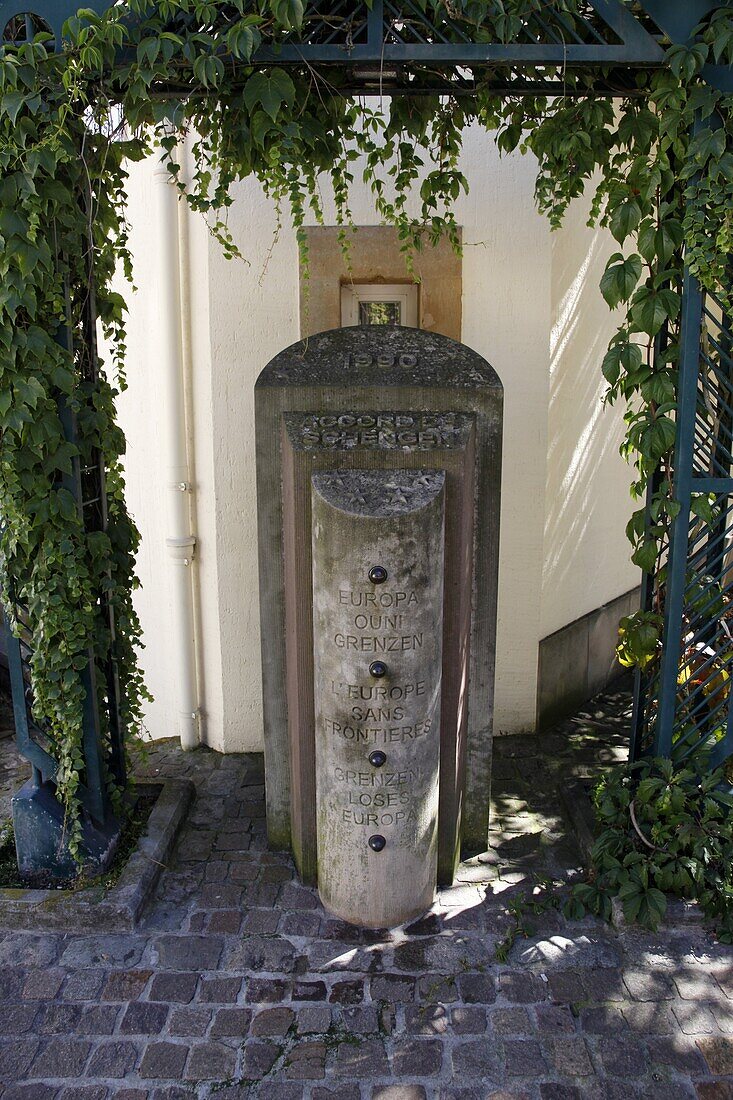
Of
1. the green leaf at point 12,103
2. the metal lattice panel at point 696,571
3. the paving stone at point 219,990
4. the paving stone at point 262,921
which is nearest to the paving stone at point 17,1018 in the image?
the paving stone at point 219,990

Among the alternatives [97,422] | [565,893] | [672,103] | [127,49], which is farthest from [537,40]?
[565,893]

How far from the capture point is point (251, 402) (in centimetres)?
548

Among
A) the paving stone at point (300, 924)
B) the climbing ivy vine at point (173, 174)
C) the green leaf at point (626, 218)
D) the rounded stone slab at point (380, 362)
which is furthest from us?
the rounded stone slab at point (380, 362)

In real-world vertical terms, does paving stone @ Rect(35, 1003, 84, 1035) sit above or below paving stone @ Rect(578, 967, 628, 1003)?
below

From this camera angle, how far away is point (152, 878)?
425 cm

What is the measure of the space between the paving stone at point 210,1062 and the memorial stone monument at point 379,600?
34.2 inches

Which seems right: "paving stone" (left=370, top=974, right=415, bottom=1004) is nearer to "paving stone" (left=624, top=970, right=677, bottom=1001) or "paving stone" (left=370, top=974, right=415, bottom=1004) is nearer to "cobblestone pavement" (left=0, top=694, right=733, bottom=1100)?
"cobblestone pavement" (left=0, top=694, right=733, bottom=1100)

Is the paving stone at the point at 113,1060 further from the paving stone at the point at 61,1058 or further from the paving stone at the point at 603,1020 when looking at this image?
the paving stone at the point at 603,1020

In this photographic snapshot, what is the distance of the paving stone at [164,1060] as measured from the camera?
10.7 ft

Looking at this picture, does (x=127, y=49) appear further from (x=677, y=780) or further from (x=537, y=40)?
(x=677, y=780)

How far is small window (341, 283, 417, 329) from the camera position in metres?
5.49

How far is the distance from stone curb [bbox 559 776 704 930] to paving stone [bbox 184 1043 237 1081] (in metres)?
1.70

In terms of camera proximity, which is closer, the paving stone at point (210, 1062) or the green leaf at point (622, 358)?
the paving stone at point (210, 1062)

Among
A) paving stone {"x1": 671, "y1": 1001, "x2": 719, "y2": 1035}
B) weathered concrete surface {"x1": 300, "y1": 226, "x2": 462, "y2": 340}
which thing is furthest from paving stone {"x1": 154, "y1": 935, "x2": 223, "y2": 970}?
weathered concrete surface {"x1": 300, "y1": 226, "x2": 462, "y2": 340}
